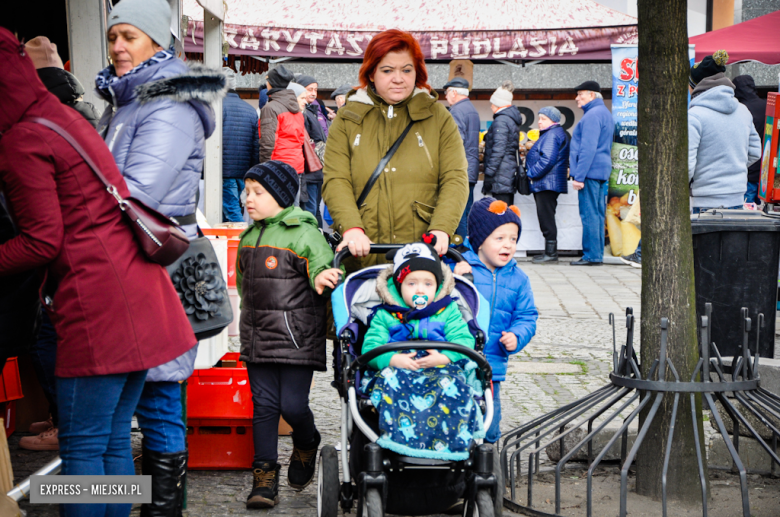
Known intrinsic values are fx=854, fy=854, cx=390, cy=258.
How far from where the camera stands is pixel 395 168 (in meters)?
4.00

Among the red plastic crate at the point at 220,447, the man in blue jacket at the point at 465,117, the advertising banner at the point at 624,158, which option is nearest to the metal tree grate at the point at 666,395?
the red plastic crate at the point at 220,447

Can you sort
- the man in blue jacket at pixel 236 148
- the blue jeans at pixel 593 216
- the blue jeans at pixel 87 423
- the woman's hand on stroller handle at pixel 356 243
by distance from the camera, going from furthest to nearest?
the blue jeans at pixel 593 216
the man in blue jacket at pixel 236 148
the woman's hand on stroller handle at pixel 356 243
the blue jeans at pixel 87 423

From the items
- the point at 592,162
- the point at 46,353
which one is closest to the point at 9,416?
the point at 46,353

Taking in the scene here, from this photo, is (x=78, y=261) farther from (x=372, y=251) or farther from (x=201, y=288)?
(x=372, y=251)

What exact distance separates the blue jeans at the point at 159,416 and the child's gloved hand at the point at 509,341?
1.42m

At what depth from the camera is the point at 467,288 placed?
355 centimetres

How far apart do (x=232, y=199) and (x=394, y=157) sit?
669 centimetres

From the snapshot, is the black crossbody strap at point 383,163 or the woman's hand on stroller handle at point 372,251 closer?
the woman's hand on stroller handle at point 372,251

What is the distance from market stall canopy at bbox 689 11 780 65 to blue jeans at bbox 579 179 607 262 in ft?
7.81

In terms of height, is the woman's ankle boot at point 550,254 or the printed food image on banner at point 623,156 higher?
the printed food image on banner at point 623,156

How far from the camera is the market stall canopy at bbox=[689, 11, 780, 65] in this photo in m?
11.8

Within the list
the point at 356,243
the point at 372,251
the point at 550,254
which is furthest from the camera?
the point at 550,254

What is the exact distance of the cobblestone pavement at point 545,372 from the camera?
3.94 m

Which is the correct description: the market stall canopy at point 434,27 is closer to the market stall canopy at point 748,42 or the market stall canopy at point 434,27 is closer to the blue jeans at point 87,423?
the market stall canopy at point 748,42
